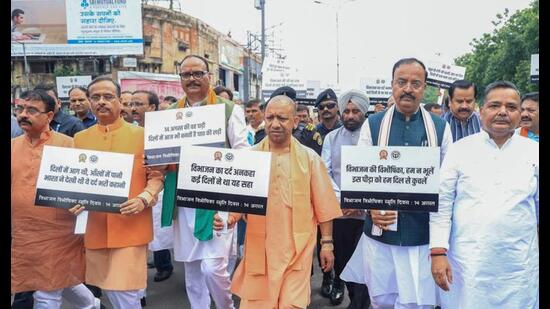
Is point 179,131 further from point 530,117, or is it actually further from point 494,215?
point 530,117

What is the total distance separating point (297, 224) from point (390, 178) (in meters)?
0.70

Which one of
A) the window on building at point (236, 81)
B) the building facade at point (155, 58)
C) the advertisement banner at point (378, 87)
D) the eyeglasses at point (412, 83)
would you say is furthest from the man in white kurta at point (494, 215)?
the window on building at point (236, 81)

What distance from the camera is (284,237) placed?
3.32 metres

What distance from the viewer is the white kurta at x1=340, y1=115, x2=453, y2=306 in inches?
130

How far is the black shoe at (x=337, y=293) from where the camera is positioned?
4770 millimetres

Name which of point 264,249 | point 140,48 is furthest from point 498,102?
point 140,48

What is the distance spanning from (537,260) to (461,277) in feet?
1.49

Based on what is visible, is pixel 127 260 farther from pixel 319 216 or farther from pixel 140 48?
pixel 140 48

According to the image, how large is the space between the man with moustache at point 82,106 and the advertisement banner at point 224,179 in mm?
2930

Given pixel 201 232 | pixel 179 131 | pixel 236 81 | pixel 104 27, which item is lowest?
pixel 201 232

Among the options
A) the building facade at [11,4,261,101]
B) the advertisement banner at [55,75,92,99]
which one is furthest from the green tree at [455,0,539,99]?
the advertisement banner at [55,75,92,99]

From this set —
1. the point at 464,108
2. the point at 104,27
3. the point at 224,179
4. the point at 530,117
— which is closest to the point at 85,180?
the point at 224,179

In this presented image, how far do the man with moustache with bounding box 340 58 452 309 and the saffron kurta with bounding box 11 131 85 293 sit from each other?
2252 mm

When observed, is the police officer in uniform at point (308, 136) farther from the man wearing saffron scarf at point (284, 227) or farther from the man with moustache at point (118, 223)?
the man with moustache at point (118, 223)
